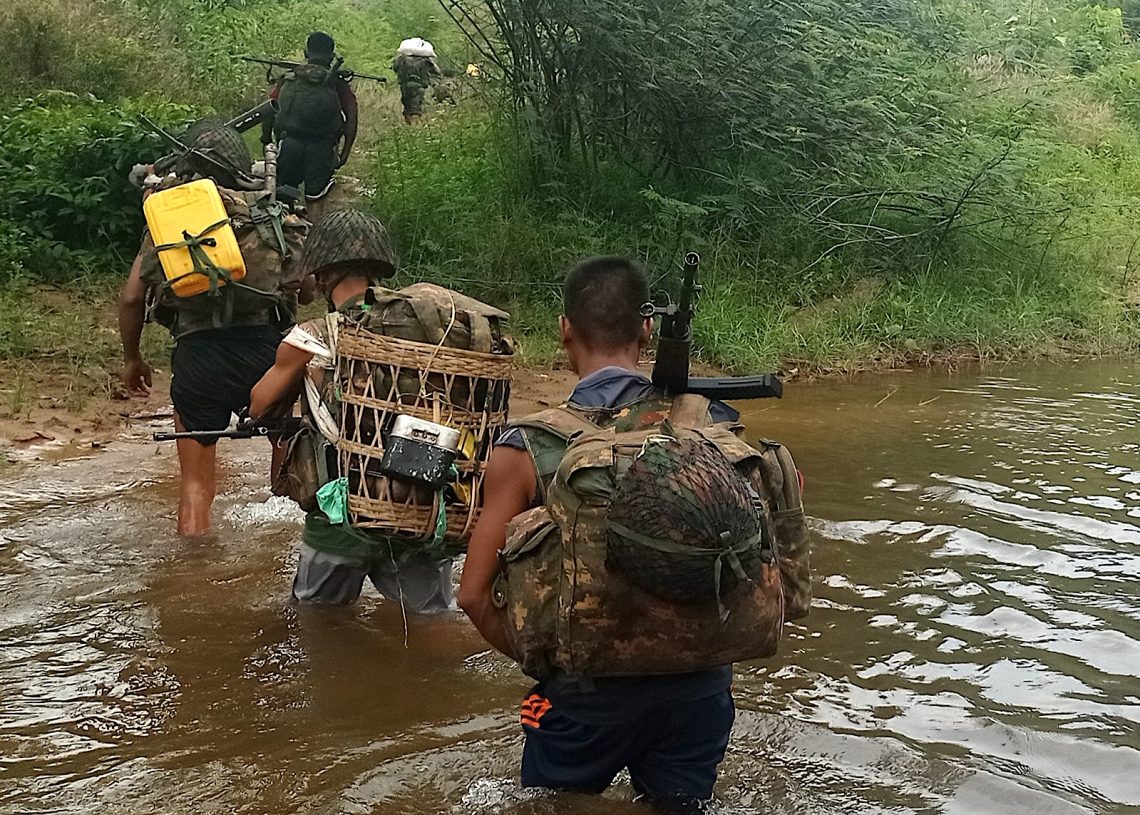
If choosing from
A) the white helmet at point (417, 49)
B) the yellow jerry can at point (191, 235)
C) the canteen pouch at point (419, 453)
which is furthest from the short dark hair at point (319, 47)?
the canteen pouch at point (419, 453)

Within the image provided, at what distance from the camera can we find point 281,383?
4.12 metres

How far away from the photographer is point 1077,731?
4.03 metres

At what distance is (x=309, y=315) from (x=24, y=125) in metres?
3.02

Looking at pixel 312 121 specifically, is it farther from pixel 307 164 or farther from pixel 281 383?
pixel 281 383

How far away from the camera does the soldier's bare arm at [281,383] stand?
13.4ft

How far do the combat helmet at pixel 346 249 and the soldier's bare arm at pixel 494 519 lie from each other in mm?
1431

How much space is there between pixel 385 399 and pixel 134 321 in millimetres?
1945

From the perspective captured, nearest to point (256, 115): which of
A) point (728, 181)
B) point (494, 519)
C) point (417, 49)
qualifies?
point (728, 181)

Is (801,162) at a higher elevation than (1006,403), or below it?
higher

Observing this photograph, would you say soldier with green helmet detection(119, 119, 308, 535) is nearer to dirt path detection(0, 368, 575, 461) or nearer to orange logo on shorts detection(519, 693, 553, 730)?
dirt path detection(0, 368, 575, 461)

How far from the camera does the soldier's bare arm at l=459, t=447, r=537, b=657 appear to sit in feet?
9.26

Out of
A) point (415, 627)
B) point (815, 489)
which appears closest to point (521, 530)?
point (415, 627)

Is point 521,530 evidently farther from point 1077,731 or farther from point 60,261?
point 60,261

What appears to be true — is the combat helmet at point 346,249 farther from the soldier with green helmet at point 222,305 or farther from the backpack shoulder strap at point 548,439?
the backpack shoulder strap at point 548,439
